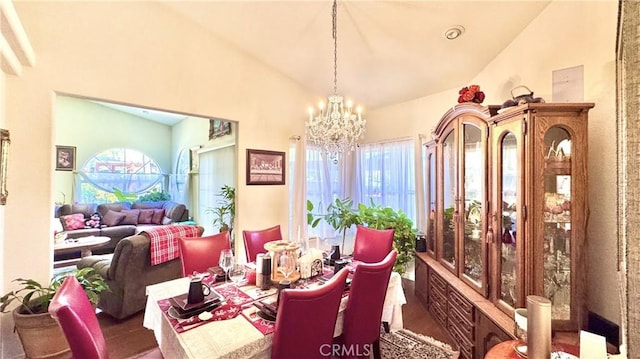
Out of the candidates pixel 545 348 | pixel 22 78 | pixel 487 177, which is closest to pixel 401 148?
pixel 487 177

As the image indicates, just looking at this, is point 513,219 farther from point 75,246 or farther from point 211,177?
point 75,246

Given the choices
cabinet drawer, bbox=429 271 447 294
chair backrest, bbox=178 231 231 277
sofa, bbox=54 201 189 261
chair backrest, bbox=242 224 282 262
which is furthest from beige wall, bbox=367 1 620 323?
sofa, bbox=54 201 189 261

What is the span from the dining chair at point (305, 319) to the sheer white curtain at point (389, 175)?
9.85ft

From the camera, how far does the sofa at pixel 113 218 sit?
5.18 metres

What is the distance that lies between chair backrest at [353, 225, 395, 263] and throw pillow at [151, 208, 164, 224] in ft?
17.4

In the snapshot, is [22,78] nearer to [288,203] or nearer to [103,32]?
[103,32]

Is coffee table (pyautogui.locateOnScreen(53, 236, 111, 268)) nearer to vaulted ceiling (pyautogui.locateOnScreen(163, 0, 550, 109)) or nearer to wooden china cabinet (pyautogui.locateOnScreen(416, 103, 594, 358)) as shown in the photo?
vaulted ceiling (pyautogui.locateOnScreen(163, 0, 550, 109))

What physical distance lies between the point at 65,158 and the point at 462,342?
819 cm

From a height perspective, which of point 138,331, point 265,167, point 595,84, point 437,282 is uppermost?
point 595,84

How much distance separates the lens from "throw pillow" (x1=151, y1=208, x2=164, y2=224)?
6195 mm

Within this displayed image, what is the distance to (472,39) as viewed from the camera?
8.54 ft

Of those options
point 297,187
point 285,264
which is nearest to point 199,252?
point 285,264

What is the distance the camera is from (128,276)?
271 cm

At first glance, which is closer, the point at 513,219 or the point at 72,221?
the point at 513,219
